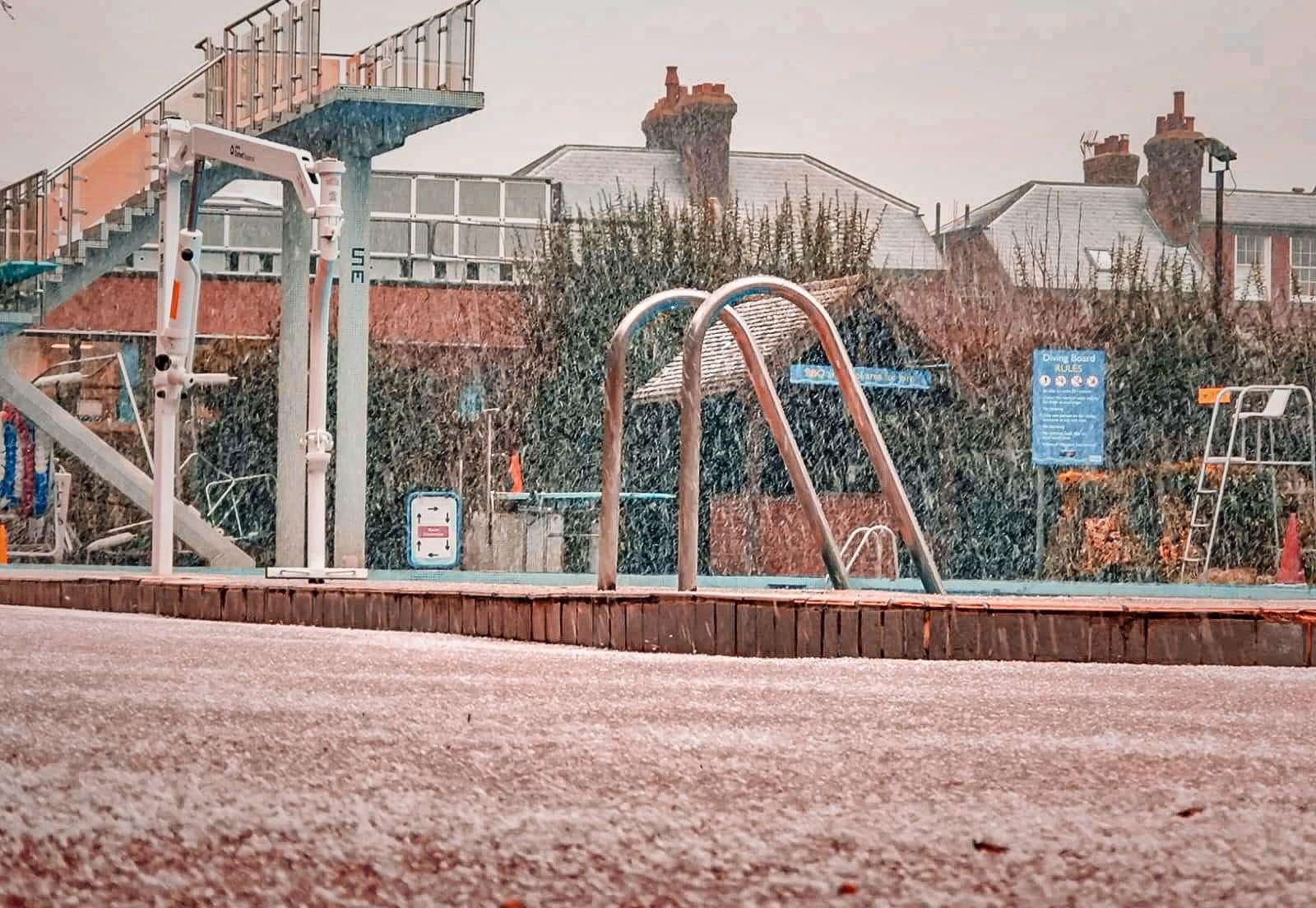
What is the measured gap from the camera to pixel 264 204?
30156mm

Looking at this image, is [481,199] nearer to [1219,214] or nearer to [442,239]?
[442,239]

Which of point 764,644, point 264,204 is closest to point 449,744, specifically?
point 764,644

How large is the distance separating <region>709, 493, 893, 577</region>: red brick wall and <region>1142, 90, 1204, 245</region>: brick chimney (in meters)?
16.0

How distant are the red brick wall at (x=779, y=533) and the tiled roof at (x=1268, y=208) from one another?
21.1 meters

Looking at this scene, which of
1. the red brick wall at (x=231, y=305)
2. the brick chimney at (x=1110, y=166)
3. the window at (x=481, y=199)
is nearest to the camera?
the red brick wall at (x=231, y=305)

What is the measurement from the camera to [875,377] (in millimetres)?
18094

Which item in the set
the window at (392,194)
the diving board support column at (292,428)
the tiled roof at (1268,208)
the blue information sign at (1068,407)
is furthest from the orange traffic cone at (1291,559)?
the tiled roof at (1268,208)

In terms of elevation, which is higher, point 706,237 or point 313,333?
point 706,237

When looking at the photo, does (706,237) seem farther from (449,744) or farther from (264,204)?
(449,744)

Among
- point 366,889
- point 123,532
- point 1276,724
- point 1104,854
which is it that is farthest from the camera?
point 123,532

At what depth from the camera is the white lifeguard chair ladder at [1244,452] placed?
17.3m

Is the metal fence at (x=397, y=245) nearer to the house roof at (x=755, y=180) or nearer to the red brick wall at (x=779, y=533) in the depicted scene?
the house roof at (x=755, y=180)

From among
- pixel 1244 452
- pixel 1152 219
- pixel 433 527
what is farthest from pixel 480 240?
pixel 1244 452

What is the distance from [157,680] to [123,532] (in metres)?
16.2
